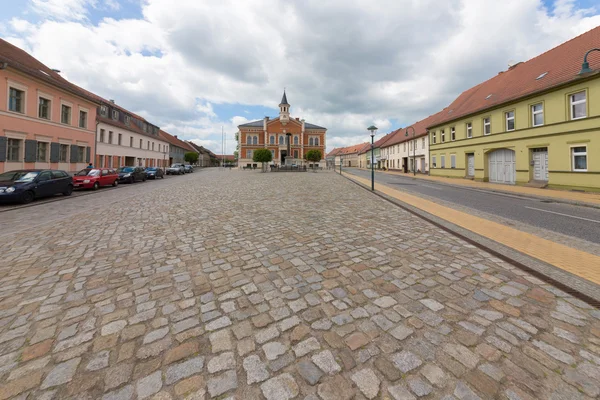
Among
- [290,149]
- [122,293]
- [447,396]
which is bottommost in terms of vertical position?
[447,396]

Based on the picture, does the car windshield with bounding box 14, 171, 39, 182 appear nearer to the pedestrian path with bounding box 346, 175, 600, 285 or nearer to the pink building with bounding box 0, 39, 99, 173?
the pink building with bounding box 0, 39, 99, 173

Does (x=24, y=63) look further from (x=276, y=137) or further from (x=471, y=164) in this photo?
(x=276, y=137)

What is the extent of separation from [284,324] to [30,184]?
15180 millimetres

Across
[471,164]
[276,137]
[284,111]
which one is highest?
[284,111]

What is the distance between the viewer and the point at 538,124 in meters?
18.8

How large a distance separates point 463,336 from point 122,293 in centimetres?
423

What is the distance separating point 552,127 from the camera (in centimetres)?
1770

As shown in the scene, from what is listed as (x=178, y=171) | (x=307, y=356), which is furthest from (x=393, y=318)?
(x=178, y=171)

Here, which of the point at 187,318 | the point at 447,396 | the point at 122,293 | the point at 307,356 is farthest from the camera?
the point at 122,293

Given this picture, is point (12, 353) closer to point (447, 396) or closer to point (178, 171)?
point (447, 396)

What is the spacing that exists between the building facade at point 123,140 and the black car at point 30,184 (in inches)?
673

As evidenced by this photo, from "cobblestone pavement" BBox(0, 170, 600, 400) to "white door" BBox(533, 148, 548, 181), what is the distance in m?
19.9

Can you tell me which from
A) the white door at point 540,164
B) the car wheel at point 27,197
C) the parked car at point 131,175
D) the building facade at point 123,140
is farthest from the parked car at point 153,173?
the white door at point 540,164

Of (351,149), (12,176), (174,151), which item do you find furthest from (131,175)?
(351,149)
